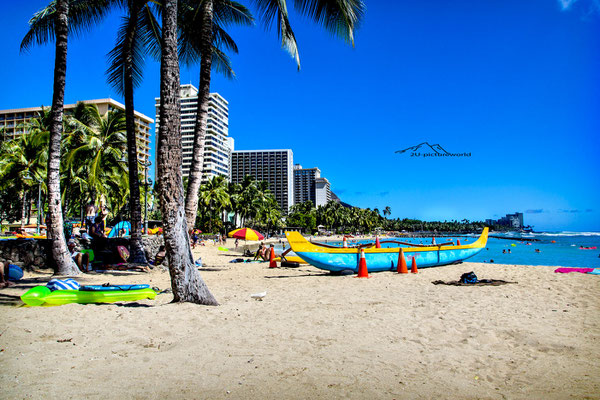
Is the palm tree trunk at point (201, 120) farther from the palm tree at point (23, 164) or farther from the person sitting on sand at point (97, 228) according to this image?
the palm tree at point (23, 164)

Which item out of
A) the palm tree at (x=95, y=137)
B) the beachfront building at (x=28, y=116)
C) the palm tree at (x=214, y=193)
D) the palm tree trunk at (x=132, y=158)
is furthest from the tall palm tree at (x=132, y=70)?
the beachfront building at (x=28, y=116)

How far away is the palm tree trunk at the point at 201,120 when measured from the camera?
10.2 meters

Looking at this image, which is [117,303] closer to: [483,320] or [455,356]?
[455,356]

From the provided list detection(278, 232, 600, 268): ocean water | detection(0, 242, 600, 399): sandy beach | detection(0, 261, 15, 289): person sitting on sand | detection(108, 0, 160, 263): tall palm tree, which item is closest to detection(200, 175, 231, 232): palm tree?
detection(278, 232, 600, 268): ocean water

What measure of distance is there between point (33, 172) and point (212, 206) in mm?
29041

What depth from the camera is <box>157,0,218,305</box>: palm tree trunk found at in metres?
6.50

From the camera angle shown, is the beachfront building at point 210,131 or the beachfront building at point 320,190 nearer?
the beachfront building at point 210,131

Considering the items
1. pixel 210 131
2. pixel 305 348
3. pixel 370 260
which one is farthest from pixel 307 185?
pixel 305 348

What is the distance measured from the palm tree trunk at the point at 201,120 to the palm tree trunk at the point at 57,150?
12.1 ft

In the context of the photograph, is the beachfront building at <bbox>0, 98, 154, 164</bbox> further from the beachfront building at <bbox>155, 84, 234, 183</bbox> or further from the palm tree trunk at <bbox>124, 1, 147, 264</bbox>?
the palm tree trunk at <bbox>124, 1, 147, 264</bbox>

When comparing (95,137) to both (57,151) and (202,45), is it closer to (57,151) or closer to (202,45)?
(57,151)

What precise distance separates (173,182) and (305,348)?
13.3 feet

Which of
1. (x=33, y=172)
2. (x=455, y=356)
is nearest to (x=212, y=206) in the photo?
(x=33, y=172)

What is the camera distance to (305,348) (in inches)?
180
